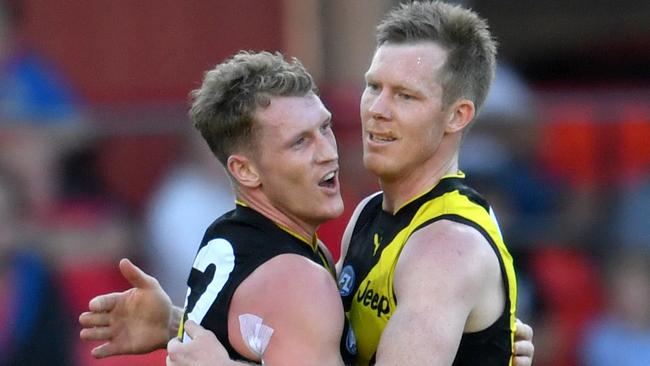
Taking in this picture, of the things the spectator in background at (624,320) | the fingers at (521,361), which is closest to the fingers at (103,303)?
the fingers at (521,361)

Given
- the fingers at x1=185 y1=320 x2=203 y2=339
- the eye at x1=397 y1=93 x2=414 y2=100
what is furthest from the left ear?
the fingers at x1=185 y1=320 x2=203 y2=339

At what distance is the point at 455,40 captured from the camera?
16.5ft

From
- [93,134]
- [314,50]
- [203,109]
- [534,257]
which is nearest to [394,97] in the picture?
[203,109]

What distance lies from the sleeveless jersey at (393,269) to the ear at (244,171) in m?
0.47

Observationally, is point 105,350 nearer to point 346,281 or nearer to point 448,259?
point 346,281

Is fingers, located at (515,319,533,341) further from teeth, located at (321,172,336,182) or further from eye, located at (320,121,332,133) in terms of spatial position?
Answer: eye, located at (320,121,332,133)

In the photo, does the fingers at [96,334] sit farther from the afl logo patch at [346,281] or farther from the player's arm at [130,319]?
the afl logo patch at [346,281]

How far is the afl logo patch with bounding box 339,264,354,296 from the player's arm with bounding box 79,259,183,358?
0.81m

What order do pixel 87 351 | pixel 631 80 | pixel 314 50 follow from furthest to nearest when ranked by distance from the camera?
pixel 631 80
pixel 314 50
pixel 87 351

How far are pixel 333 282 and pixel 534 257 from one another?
416cm

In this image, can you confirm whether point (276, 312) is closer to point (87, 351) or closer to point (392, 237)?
point (392, 237)

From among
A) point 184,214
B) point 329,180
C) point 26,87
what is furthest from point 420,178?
point 26,87

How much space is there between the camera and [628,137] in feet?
29.9

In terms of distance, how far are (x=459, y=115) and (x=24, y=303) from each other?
4297 mm
